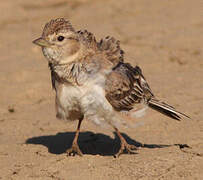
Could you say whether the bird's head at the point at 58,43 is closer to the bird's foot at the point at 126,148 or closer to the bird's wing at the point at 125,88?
the bird's wing at the point at 125,88

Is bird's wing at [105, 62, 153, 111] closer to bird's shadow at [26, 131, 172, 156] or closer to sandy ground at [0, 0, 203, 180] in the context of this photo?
sandy ground at [0, 0, 203, 180]

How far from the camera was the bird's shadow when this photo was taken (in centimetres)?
680

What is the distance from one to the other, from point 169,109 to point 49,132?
176cm

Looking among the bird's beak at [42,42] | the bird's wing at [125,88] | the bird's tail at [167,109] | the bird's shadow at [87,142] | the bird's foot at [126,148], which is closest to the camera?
the bird's beak at [42,42]

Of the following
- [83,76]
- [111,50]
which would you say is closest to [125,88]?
[111,50]

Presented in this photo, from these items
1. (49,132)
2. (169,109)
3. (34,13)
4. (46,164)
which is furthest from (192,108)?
(34,13)

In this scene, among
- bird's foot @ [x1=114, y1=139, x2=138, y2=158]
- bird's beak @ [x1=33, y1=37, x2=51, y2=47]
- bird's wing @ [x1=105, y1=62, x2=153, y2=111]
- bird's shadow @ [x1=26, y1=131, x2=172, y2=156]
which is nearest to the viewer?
bird's beak @ [x1=33, y1=37, x2=51, y2=47]

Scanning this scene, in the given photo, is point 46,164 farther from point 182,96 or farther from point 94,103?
point 182,96

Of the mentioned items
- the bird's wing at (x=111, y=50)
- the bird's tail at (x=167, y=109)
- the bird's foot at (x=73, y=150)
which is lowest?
the bird's foot at (x=73, y=150)

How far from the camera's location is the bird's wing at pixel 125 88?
607cm

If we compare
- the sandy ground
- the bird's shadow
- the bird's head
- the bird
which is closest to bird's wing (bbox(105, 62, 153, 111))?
the bird

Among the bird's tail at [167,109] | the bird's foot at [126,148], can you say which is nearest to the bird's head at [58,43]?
the bird's foot at [126,148]

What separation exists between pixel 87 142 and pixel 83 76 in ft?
4.93

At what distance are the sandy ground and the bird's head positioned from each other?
3.75ft
